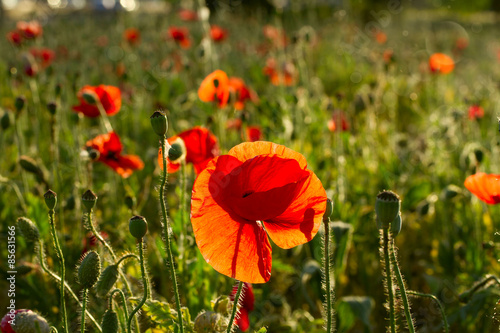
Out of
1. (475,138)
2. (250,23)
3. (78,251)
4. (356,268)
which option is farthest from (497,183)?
(250,23)

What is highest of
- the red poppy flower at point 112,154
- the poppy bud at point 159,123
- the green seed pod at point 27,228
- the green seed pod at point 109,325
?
the red poppy flower at point 112,154

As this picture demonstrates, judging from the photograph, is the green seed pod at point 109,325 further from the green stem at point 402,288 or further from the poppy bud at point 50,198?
the green stem at point 402,288

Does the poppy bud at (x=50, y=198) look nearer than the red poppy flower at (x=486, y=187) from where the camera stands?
Yes

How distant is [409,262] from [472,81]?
13.6 ft

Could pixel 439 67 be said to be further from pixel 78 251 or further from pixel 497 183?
pixel 78 251

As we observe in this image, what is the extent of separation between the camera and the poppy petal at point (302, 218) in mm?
1017

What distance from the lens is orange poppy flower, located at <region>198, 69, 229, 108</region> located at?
75.1 inches

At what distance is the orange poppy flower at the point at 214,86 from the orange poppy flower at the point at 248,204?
89 centimetres

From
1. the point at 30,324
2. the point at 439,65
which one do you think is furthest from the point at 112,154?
the point at 439,65

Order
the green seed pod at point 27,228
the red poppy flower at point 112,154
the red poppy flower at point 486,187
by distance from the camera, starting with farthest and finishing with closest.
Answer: the red poppy flower at point 112,154 → the red poppy flower at point 486,187 → the green seed pod at point 27,228

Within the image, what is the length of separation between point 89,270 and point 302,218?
0.44 m

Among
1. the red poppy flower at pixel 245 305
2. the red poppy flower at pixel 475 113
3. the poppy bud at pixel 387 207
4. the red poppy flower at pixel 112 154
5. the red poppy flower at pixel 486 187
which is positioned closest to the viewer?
the poppy bud at pixel 387 207

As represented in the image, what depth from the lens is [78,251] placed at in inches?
74.3

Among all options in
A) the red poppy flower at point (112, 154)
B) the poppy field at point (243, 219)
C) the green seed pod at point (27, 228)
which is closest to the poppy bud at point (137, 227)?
the poppy field at point (243, 219)
